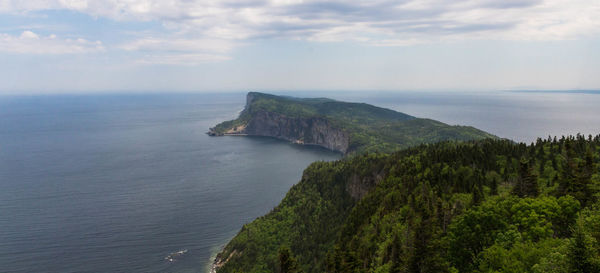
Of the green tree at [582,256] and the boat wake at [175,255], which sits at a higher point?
the green tree at [582,256]

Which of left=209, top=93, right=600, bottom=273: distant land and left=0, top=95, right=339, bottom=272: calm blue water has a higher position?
left=209, top=93, right=600, bottom=273: distant land

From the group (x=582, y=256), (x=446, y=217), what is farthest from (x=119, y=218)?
(x=582, y=256)

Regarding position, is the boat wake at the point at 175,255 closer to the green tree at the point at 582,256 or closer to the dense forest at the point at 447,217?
the dense forest at the point at 447,217

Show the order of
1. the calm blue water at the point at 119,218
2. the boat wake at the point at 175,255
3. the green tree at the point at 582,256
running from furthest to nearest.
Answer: the boat wake at the point at 175,255, the calm blue water at the point at 119,218, the green tree at the point at 582,256

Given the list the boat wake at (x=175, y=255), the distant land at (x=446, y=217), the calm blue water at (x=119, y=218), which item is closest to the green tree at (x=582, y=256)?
the distant land at (x=446, y=217)

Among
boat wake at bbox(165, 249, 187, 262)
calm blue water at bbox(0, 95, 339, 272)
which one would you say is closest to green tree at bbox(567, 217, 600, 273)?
calm blue water at bbox(0, 95, 339, 272)

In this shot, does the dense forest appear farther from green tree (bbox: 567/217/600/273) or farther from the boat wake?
the boat wake

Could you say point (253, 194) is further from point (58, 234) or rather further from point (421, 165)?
point (421, 165)

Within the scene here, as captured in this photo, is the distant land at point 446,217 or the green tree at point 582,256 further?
the distant land at point 446,217

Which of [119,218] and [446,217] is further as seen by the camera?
[119,218]

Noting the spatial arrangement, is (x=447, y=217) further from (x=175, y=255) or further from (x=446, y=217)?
(x=175, y=255)
